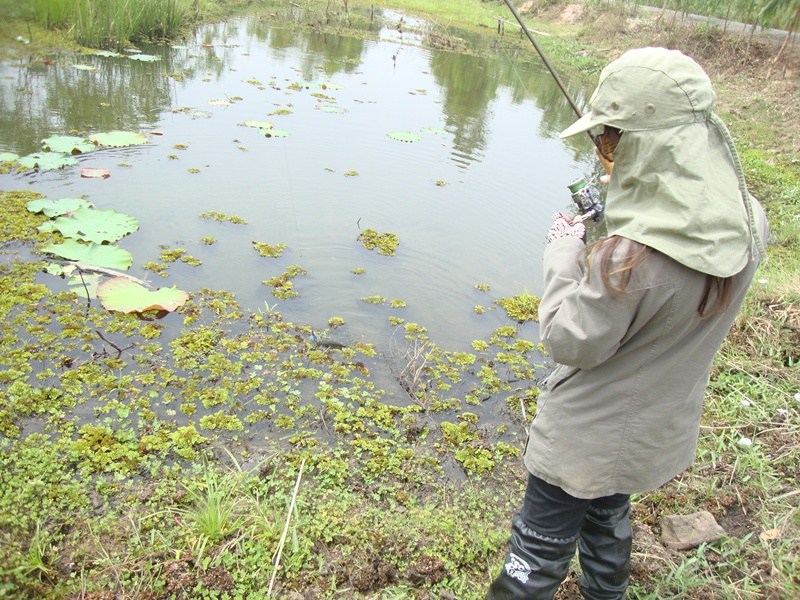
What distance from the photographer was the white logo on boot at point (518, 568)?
1.79 metres

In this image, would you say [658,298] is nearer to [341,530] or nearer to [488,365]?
[341,530]

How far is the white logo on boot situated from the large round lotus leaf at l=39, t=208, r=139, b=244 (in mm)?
3750

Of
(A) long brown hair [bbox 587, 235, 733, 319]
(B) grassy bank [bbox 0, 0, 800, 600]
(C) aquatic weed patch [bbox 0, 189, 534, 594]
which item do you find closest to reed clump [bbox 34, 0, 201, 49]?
(B) grassy bank [bbox 0, 0, 800, 600]

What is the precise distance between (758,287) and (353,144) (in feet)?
15.2

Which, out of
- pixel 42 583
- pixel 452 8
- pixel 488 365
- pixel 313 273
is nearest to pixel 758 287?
pixel 488 365

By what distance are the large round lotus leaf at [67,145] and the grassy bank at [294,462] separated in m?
1.62

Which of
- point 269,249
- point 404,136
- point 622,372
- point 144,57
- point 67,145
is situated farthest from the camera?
point 144,57

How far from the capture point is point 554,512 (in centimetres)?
172

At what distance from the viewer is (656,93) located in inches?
51.4

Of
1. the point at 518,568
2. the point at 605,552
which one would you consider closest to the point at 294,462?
the point at 518,568

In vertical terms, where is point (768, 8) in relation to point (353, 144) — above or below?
above

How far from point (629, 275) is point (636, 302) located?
0.07 m

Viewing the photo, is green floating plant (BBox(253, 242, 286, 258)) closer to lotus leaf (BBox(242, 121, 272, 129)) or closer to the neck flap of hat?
lotus leaf (BBox(242, 121, 272, 129))

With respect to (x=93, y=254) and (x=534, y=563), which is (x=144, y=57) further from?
(x=534, y=563)
